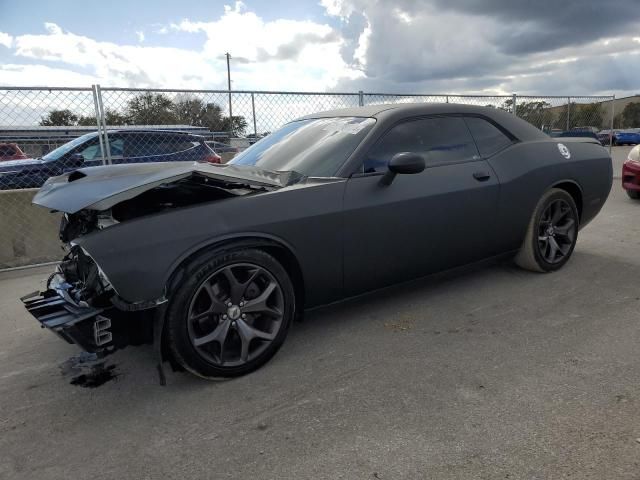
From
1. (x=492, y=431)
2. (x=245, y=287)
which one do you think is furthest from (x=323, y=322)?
(x=492, y=431)

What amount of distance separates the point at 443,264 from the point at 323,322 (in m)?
1.01

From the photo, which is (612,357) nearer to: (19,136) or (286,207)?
(286,207)

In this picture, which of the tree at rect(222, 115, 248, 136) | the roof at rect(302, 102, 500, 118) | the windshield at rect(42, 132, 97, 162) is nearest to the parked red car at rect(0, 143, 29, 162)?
the windshield at rect(42, 132, 97, 162)

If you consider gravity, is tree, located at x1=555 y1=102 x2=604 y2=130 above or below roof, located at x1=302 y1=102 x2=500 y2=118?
above

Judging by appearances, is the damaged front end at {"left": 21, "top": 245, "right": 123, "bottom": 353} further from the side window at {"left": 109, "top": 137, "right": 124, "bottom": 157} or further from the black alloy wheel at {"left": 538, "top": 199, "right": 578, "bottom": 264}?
the side window at {"left": 109, "top": 137, "right": 124, "bottom": 157}

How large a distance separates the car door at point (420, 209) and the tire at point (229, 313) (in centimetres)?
57

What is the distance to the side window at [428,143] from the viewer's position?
3.38m

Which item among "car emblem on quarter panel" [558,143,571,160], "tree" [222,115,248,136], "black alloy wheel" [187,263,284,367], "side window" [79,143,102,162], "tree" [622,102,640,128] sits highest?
"tree" [622,102,640,128]

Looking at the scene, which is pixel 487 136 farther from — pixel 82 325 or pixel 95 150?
pixel 95 150

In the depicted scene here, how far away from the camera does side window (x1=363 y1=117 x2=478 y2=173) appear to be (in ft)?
11.1

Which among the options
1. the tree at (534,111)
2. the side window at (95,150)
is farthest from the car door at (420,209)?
the tree at (534,111)

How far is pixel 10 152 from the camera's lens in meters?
9.31

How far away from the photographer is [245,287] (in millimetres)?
2777

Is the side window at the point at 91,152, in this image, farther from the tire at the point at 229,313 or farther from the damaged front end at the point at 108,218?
the tire at the point at 229,313
